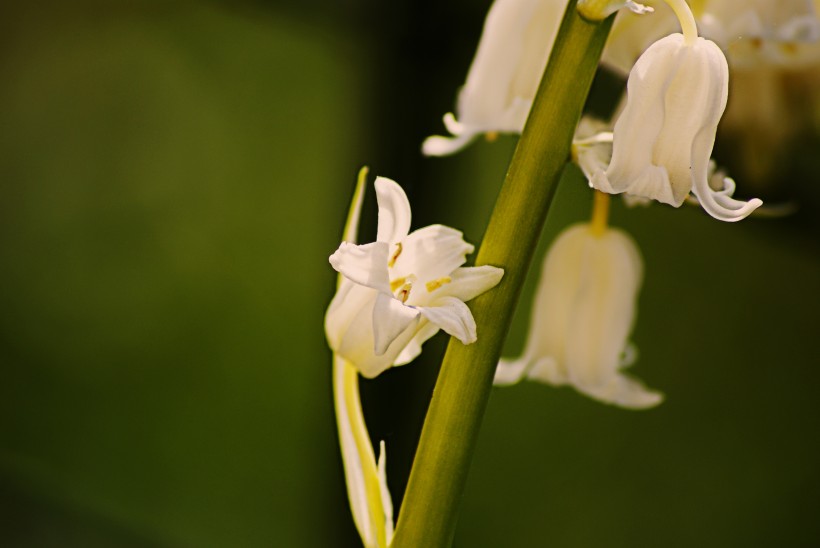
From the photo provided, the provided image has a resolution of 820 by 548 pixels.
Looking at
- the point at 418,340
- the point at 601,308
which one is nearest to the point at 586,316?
the point at 601,308

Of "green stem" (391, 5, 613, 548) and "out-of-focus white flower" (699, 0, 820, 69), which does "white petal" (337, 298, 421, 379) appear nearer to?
"green stem" (391, 5, 613, 548)

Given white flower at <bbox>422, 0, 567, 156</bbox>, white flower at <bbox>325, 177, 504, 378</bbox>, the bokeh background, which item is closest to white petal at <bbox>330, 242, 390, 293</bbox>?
white flower at <bbox>325, 177, 504, 378</bbox>

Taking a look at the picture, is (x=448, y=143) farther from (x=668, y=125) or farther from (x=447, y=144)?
(x=668, y=125)

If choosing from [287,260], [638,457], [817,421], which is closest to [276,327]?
[287,260]

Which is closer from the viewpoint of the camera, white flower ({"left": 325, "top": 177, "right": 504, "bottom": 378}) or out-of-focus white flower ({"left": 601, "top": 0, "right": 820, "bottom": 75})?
white flower ({"left": 325, "top": 177, "right": 504, "bottom": 378})

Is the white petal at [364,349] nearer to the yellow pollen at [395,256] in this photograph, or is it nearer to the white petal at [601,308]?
the yellow pollen at [395,256]

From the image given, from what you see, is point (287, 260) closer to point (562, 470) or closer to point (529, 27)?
point (562, 470)
